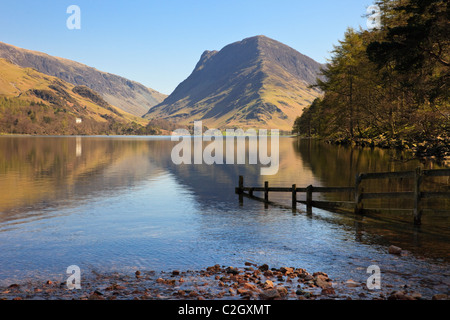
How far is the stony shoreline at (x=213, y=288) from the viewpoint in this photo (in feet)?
35.5

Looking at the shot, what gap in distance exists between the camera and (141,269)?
539 inches

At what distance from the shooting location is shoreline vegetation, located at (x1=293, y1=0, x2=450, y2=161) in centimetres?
3019

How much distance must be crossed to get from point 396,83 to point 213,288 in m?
64.0

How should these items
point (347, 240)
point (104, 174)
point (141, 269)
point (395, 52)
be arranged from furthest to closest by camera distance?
point (104, 174) → point (395, 52) → point (347, 240) → point (141, 269)

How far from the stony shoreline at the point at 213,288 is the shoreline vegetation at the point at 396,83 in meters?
23.6

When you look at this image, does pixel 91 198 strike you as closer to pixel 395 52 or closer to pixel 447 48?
pixel 395 52

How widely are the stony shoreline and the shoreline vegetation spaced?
2364 cm

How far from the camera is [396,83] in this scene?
216ft
